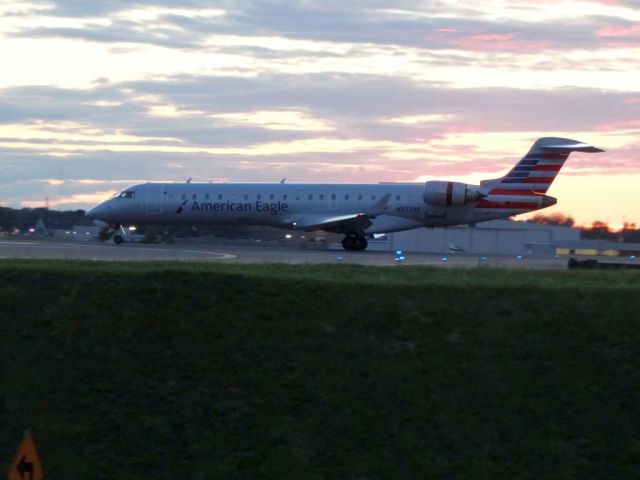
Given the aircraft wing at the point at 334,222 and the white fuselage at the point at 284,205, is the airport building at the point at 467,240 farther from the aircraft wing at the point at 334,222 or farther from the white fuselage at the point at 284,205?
the aircraft wing at the point at 334,222

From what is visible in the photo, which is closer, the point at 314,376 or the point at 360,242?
the point at 314,376

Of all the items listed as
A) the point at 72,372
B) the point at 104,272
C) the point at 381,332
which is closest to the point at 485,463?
the point at 381,332

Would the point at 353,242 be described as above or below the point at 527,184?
below

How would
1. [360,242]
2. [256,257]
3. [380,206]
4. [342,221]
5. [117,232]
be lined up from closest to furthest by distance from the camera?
1. [256,257]
2. [342,221]
3. [380,206]
4. [360,242]
5. [117,232]

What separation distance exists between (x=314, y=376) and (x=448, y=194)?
3023cm

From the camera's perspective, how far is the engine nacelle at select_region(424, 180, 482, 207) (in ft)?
139

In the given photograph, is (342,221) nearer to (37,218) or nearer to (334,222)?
(334,222)

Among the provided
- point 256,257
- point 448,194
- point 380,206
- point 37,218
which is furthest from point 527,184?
point 37,218

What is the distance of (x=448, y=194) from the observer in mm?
42312

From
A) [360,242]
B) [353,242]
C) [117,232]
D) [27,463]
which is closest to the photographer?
[27,463]

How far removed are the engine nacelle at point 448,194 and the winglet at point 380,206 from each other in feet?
5.47

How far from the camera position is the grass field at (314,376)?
11.6 m

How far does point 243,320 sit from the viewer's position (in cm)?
1390

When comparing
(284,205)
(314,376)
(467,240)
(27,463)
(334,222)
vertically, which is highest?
(284,205)
